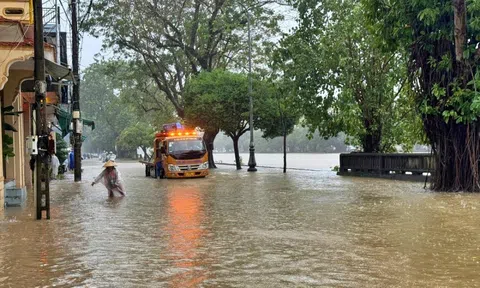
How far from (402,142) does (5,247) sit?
76.4ft

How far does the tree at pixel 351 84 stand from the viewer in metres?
27.8

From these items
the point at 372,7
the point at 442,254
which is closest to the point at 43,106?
the point at 442,254

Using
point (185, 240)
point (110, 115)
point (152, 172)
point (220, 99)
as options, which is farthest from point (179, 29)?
point (110, 115)

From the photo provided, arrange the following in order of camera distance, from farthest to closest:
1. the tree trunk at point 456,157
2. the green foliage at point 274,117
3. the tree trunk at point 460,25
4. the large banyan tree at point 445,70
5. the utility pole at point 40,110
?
the green foliage at point 274,117 < the tree trunk at point 456,157 < the large banyan tree at point 445,70 < the tree trunk at point 460,25 < the utility pole at point 40,110

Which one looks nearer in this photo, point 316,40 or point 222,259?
point 222,259

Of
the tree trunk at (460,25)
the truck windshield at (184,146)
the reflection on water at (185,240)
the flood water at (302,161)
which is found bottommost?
the flood water at (302,161)

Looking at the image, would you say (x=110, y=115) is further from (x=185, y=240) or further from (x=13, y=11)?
(x=185, y=240)

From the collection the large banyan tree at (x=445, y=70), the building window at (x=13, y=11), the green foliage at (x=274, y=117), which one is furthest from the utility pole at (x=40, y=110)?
the green foliage at (x=274, y=117)

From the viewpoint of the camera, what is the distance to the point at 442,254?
8258 mm

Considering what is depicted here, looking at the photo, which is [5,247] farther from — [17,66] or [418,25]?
[418,25]

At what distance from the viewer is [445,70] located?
1858 cm

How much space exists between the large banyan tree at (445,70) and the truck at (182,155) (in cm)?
1355

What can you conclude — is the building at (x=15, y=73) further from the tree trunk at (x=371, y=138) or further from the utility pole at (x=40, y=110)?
the tree trunk at (x=371, y=138)

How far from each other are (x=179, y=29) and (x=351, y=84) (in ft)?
58.5
